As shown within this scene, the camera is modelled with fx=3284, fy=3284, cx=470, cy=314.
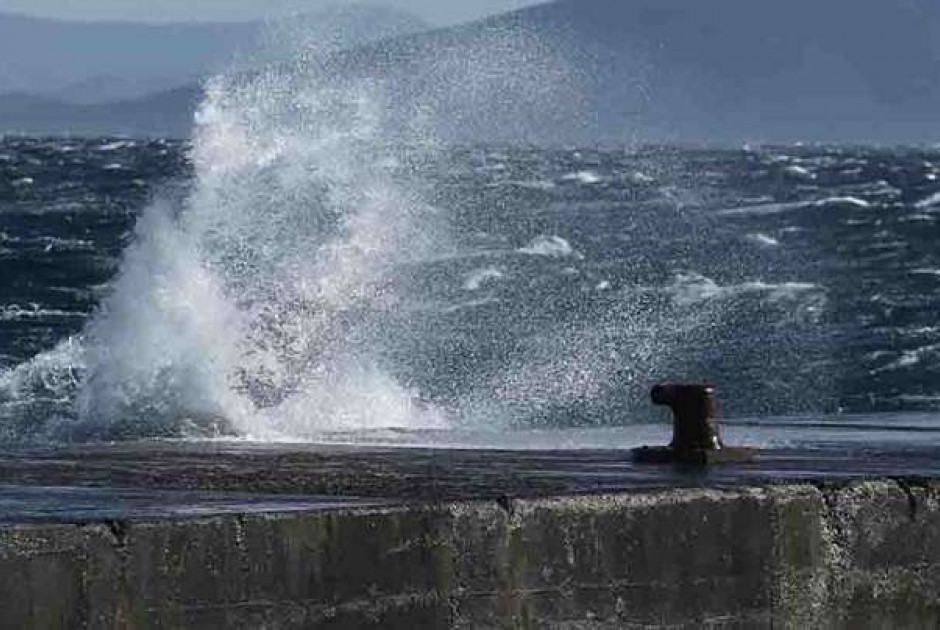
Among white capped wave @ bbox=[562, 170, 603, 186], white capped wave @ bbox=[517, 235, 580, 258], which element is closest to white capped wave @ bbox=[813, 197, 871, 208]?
white capped wave @ bbox=[562, 170, 603, 186]

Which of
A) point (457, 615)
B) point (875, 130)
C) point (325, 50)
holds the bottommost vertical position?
point (457, 615)

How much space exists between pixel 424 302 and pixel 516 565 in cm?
1791

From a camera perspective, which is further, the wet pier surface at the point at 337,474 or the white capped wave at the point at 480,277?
the white capped wave at the point at 480,277

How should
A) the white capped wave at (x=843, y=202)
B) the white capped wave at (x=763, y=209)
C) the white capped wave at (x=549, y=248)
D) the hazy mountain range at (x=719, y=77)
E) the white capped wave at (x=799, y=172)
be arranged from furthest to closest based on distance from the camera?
1. the hazy mountain range at (x=719, y=77)
2. the white capped wave at (x=799, y=172)
3. the white capped wave at (x=843, y=202)
4. the white capped wave at (x=763, y=209)
5. the white capped wave at (x=549, y=248)

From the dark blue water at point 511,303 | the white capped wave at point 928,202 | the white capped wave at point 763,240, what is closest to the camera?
the dark blue water at point 511,303

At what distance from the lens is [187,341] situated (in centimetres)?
1448

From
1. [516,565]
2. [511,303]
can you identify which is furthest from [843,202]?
[516,565]

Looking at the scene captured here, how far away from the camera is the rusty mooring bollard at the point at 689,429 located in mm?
9820

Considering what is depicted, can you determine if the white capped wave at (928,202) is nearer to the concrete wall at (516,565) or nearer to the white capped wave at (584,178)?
the white capped wave at (584,178)

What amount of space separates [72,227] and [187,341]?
24882 mm

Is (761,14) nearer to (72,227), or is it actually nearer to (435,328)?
(72,227)

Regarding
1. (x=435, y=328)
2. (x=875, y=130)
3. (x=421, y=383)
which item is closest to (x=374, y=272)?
(x=435, y=328)

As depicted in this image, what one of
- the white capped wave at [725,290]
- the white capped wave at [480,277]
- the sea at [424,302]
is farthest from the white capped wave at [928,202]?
the white capped wave at [480,277]

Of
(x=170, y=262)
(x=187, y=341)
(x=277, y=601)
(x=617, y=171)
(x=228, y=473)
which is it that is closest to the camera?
(x=277, y=601)
